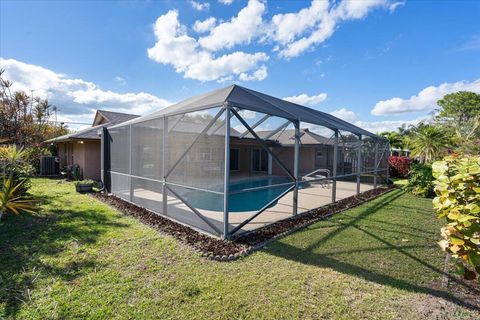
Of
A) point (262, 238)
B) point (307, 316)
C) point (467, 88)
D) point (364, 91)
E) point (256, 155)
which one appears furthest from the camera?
point (467, 88)

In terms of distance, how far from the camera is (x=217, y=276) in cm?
350

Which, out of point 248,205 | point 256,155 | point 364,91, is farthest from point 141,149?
point 364,91

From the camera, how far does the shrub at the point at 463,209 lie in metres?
1.98

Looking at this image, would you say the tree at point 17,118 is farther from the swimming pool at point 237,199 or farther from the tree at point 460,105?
the tree at point 460,105

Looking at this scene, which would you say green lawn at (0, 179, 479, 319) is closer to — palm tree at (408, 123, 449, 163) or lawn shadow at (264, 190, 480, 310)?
lawn shadow at (264, 190, 480, 310)

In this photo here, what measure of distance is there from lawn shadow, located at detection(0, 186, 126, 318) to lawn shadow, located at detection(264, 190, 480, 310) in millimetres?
3591

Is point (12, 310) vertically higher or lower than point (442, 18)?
lower

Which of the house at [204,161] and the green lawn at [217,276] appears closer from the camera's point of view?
the green lawn at [217,276]

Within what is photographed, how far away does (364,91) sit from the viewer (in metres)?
17.3

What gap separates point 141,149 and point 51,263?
404cm

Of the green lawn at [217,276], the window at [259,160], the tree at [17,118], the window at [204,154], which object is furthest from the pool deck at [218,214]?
the window at [259,160]

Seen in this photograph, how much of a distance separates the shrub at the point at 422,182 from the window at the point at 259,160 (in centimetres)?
1070

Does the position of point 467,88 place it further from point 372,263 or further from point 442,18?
point 372,263

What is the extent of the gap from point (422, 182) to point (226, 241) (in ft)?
33.0
